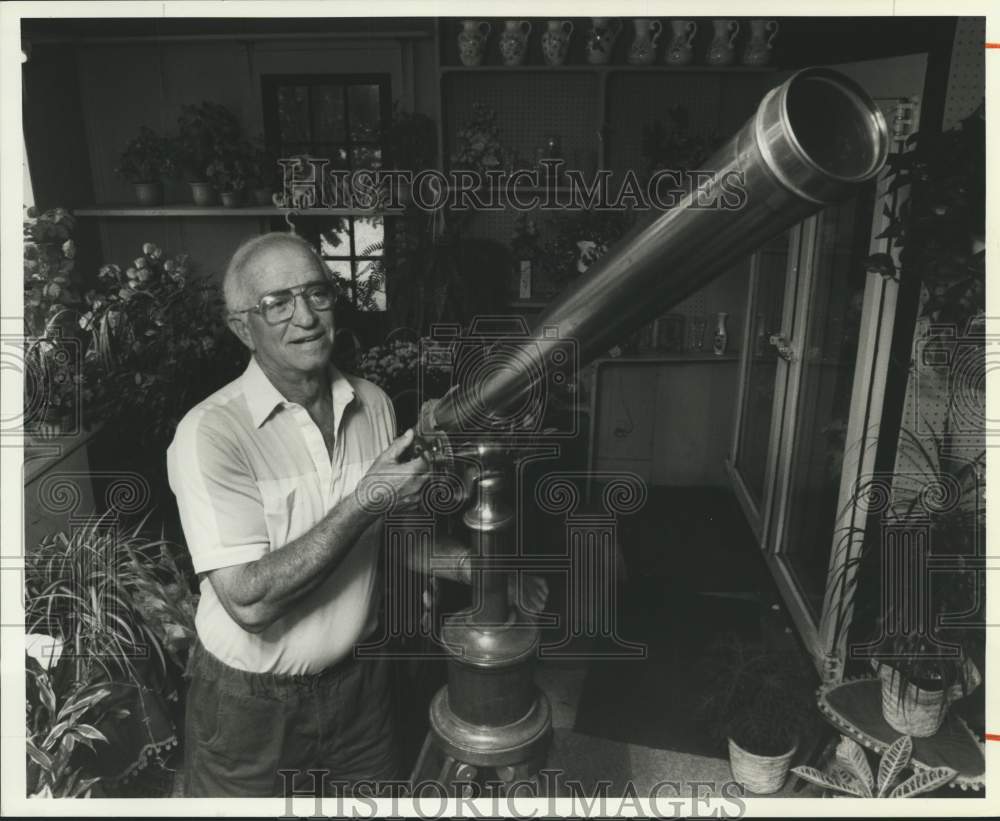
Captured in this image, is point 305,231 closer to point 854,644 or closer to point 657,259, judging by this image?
point 657,259

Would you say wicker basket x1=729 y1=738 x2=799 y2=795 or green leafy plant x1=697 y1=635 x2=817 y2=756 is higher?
green leafy plant x1=697 y1=635 x2=817 y2=756

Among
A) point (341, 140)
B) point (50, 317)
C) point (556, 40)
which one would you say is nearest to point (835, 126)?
point (50, 317)

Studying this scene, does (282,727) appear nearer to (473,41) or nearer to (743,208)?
(743,208)

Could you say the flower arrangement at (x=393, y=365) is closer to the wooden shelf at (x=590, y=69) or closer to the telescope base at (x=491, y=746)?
the telescope base at (x=491, y=746)

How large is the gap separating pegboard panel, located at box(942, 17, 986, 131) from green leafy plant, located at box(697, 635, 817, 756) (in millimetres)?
1325

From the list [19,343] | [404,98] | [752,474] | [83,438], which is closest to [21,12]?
[19,343]

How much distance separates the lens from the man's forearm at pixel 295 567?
1094 mm

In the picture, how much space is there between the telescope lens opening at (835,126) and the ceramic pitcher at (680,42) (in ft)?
8.77

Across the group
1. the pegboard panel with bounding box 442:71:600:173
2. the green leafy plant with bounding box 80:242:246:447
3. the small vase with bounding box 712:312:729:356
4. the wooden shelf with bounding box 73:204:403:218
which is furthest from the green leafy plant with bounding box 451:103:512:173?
the green leafy plant with bounding box 80:242:246:447

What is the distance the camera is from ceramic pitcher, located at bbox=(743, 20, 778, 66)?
3.04 meters

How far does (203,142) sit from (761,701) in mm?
2412

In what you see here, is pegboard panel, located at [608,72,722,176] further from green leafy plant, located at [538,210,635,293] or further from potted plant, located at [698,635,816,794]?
potted plant, located at [698,635,816,794]

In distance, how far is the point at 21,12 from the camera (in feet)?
4.12

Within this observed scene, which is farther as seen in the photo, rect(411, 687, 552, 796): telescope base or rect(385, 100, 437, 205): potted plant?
rect(385, 100, 437, 205): potted plant
